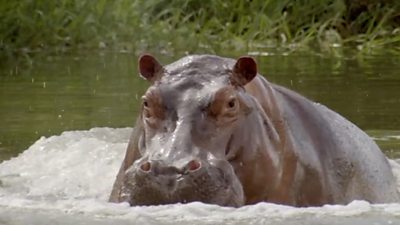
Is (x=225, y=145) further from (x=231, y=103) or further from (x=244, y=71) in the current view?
(x=244, y=71)

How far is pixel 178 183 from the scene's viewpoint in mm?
5359

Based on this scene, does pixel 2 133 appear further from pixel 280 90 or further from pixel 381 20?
pixel 381 20

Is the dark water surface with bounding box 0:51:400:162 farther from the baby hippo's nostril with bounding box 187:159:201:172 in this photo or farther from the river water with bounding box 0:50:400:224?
the baby hippo's nostril with bounding box 187:159:201:172

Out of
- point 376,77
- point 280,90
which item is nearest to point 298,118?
point 280,90

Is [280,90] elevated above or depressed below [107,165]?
above

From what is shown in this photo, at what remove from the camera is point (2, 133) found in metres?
9.89

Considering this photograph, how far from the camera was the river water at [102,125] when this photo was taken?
5699 millimetres

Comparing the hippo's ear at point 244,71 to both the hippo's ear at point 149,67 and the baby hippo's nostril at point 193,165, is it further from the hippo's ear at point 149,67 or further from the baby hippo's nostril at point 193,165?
the baby hippo's nostril at point 193,165

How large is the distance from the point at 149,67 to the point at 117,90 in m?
6.17

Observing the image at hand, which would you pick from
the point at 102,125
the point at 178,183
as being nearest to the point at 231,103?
the point at 178,183

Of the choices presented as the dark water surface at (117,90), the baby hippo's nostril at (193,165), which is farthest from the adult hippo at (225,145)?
the dark water surface at (117,90)

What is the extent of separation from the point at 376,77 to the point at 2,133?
4718 mm

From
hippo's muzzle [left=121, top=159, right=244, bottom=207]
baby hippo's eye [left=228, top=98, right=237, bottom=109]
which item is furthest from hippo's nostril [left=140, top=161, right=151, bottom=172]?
baby hippo's eye [left=228, top=98, right=237, bottom=109]

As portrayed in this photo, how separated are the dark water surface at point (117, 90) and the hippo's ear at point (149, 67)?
9.64 ft
